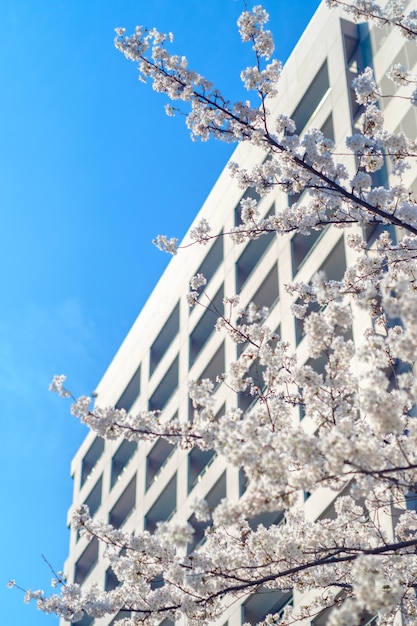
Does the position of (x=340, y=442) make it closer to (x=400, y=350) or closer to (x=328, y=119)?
(x=400, y=350)

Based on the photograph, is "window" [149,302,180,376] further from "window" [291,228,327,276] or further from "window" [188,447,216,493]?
"window" [291,228,327,276]

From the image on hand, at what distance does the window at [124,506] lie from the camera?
35.1 meters

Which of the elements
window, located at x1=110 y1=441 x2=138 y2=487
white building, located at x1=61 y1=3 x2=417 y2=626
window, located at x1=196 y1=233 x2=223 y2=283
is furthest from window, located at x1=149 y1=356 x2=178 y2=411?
window, located at x1=196 y1=233 x2=223 y2=283

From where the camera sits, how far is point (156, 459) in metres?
34.1

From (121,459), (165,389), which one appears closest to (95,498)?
(121,459)

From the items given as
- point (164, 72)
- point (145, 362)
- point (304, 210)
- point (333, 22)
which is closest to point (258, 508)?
point (304, 210)

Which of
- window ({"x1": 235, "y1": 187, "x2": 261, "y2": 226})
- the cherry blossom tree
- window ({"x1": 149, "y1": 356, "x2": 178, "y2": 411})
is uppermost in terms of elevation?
window ({"x1": 235, "y1": 187, "x2": 261, "y2": 226})

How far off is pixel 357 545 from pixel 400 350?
398 centimetres

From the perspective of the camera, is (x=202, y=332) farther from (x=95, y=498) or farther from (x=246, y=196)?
(x=95, y=498)

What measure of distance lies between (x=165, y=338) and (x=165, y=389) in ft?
7.13

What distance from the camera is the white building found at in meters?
26.2

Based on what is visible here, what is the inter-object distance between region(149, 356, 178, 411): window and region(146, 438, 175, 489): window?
63.1 inches

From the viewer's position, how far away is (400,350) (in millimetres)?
8688

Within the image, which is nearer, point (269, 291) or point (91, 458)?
point (269, 291)
